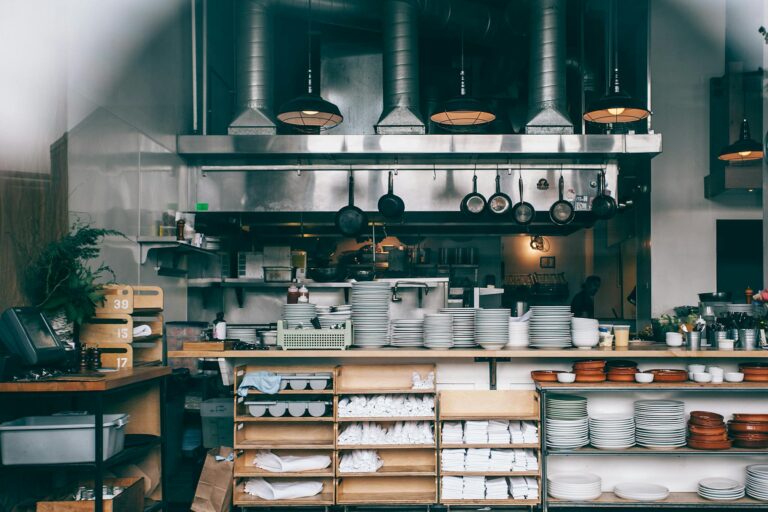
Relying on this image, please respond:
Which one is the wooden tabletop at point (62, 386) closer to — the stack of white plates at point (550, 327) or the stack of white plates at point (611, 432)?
the stack of white plates at point (550, 327)

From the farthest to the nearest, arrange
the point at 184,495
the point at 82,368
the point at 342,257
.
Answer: the point at 342,257, the point at 184,495, the point at 82,368

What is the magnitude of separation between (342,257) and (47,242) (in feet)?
19.0

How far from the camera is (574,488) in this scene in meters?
4.41

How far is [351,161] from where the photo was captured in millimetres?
7055

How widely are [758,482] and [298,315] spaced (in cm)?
323

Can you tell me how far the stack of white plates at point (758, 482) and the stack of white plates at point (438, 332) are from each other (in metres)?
2.14

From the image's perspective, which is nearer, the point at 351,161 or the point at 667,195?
the point at 351,161

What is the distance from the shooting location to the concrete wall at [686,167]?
336 inches

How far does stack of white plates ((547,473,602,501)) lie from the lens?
4.41 m

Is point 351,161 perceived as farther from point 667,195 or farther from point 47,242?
point 667,195

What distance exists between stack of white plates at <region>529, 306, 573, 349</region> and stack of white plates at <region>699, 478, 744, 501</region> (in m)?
1.27

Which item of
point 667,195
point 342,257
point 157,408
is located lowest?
point 157,408

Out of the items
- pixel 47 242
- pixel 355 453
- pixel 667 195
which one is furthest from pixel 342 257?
pixel 47 242

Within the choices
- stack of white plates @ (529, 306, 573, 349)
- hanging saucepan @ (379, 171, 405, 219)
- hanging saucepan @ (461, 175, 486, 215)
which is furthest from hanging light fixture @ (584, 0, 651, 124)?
hanging saucepan @ (379, 171, 405, 219)
